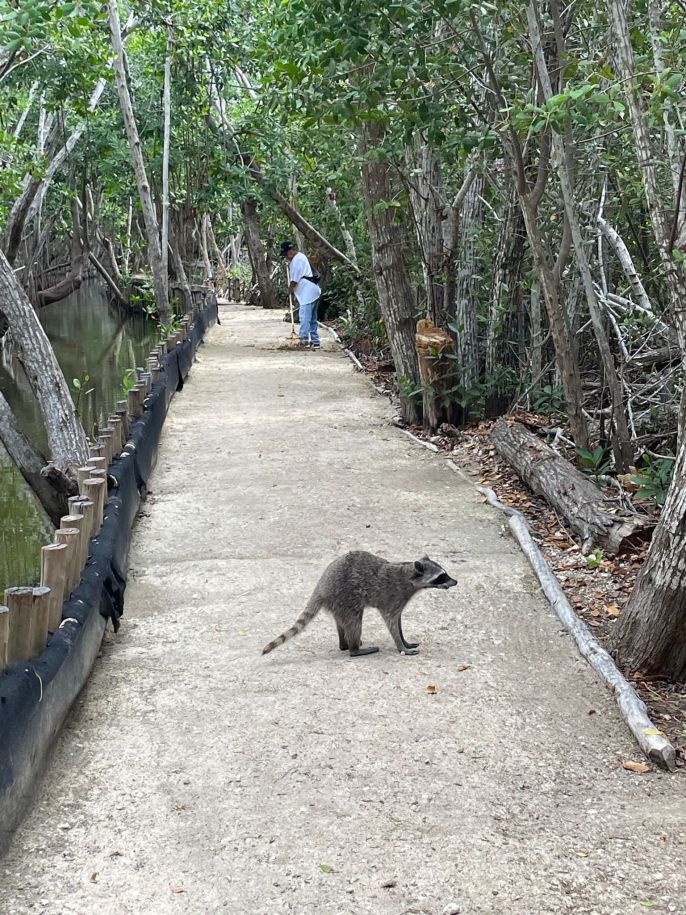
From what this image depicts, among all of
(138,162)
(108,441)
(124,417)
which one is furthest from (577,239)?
(138,162)

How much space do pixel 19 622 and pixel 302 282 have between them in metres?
15.8

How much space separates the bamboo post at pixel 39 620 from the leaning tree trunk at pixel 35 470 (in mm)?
6297

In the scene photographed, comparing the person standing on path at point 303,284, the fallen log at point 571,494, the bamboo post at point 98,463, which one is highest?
the person standing on path at point 303,284

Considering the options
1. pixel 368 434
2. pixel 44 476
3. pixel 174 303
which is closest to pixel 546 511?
pixel 368 434

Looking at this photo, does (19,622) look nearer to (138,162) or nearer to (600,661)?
(600,661)

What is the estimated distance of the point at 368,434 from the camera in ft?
40.4

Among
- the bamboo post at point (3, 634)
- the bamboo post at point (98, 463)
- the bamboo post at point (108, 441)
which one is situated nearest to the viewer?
the bamboo post at point (3, 634)

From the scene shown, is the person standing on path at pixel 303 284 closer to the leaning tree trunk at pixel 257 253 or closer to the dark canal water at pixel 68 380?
the dark canal water at pixel 68 380

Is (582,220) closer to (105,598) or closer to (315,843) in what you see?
(105,598)

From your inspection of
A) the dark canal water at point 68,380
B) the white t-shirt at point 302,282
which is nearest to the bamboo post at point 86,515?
the dark canal water at point 68,380

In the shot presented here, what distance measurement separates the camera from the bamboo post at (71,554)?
18.5 ft

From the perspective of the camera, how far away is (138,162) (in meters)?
17.6

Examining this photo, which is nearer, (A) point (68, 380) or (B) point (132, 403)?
(B) point (132, 403)

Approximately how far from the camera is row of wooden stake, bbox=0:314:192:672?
457cm
